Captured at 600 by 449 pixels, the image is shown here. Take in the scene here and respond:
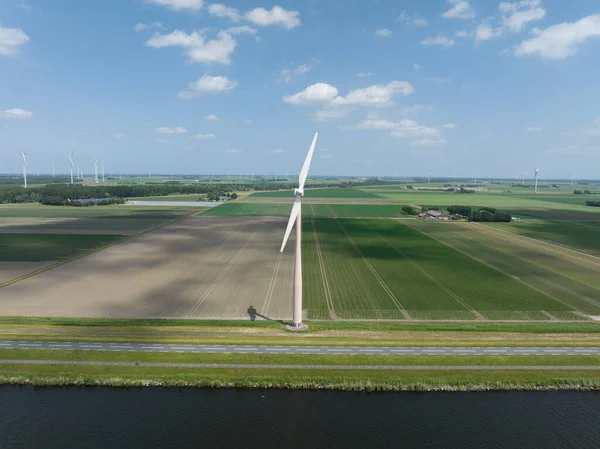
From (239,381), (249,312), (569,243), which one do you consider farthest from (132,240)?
(569,243)

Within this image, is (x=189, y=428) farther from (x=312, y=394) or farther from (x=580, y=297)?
(x=580, y=297)

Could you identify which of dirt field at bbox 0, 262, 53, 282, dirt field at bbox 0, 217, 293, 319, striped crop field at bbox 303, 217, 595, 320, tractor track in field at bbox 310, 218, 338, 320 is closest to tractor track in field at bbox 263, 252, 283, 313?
dirt field at bbox 0, 217, 293, 319

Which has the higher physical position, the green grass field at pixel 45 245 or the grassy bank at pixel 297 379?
the green grass field at pixel 45 245

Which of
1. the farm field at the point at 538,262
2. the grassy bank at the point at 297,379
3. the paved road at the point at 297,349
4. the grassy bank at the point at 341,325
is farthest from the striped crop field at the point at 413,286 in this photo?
the grassy bank at the point at 297,379

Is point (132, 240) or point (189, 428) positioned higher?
point (132, 240)

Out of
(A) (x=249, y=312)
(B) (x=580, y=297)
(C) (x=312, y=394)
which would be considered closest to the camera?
(C) (x=312, y=394)

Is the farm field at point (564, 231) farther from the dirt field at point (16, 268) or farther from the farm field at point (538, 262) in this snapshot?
the dirt field at point (16, 268)

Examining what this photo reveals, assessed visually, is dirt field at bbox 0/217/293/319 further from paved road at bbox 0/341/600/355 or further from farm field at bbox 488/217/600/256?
farm field at bbox 488/217/600/256
